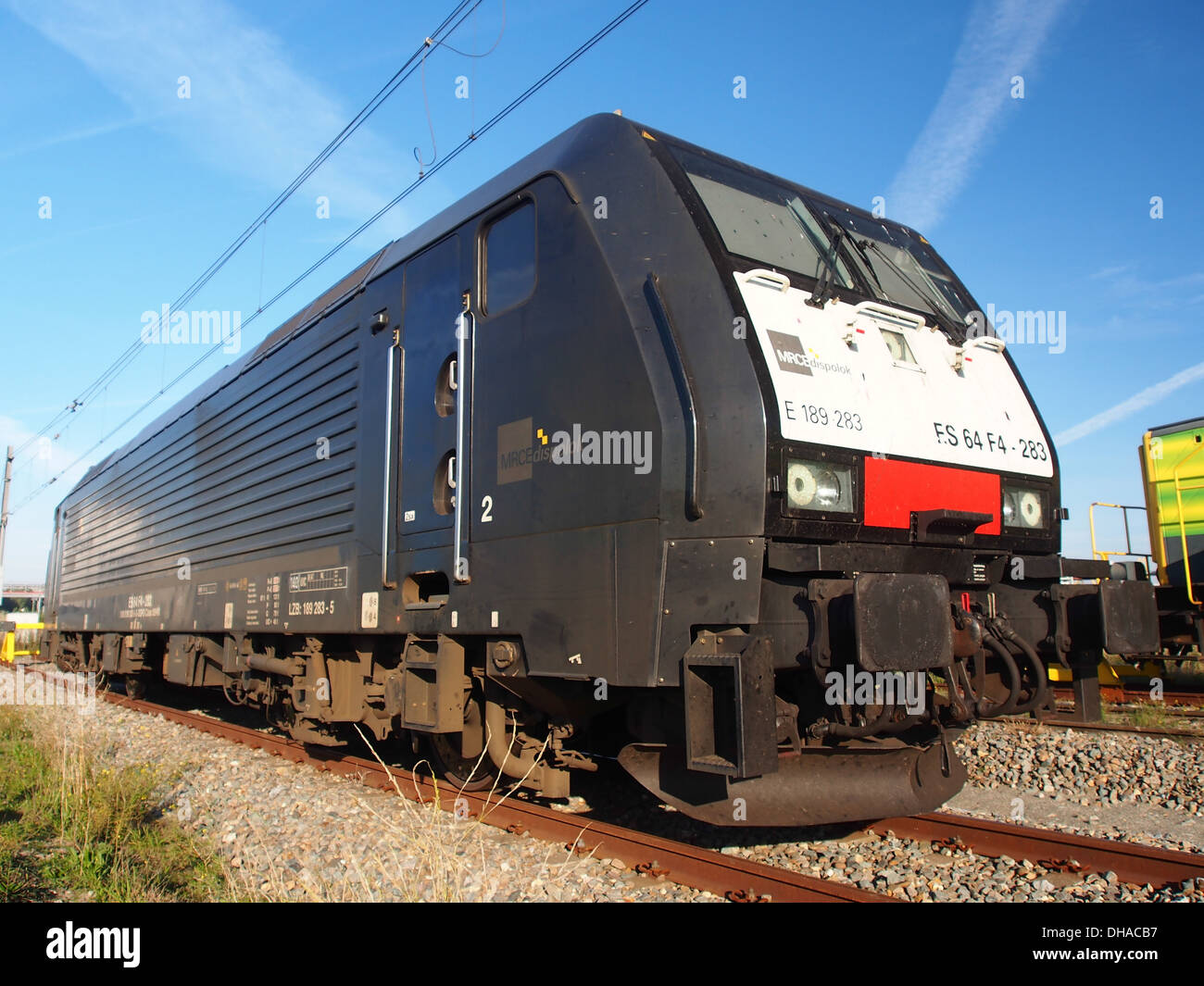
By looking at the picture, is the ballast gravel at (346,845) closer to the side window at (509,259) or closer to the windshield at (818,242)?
the side window at (509,259)

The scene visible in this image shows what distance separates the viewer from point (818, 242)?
5039mm

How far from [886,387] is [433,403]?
2613 mm

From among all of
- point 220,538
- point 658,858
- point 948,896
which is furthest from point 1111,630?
point 220,538

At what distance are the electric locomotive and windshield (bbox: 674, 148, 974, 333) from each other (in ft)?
0.09

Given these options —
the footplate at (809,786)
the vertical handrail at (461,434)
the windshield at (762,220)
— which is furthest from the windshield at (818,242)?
the footplate at (809,786)

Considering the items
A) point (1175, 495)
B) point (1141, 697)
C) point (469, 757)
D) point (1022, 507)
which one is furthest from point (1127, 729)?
point (469, 757)

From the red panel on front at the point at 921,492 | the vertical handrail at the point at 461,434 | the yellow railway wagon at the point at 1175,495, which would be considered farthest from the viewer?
the yellow railway wagon at the point at 1175,495

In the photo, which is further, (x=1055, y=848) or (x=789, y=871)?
(x=1055, y=848)

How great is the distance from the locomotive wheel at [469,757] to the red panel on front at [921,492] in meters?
2.59

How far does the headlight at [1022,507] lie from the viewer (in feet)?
15.9

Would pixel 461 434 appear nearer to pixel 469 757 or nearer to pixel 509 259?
pixel 509 259

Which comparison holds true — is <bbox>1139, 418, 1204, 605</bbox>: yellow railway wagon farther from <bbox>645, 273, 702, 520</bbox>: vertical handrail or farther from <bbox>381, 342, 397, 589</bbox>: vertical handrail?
<bbox>381, 342, 397, 589</bbox>: vertical handrail

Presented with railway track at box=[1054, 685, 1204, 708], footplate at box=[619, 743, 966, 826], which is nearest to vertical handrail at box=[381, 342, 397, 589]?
footplate at box=[619, 743, 966, 826]
